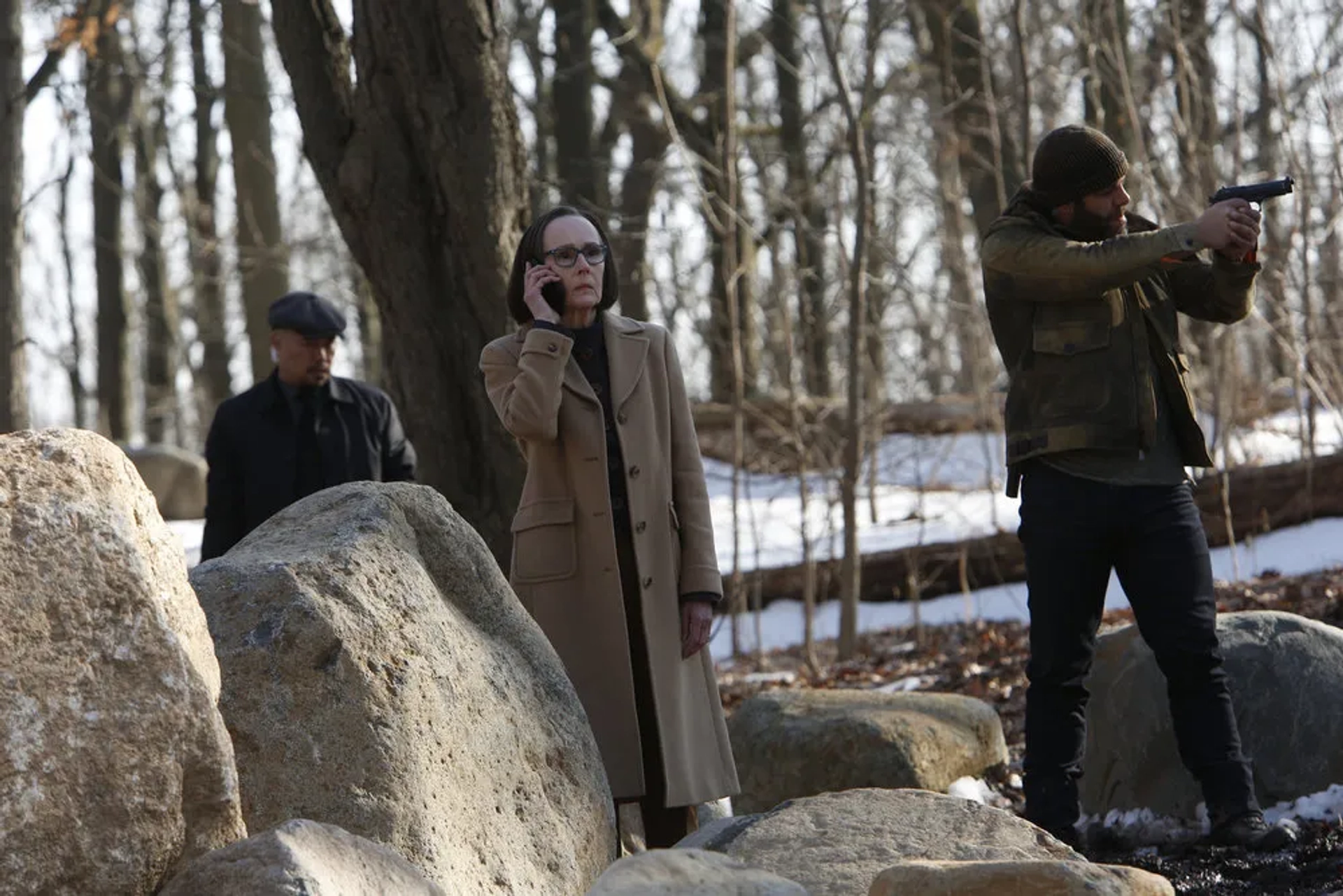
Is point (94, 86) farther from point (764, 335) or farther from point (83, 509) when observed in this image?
point (83, 509)

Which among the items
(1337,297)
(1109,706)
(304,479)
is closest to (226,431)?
(304,479)

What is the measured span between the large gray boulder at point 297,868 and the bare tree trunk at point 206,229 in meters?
16.0

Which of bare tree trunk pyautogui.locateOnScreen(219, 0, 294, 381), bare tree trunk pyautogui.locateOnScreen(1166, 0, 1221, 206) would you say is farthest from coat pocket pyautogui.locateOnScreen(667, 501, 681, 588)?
bare tree trunk pyautogui.locateOnScreen(219, 0, 294, 381)

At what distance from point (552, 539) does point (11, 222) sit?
6201 millimetres

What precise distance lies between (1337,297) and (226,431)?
9088 mm

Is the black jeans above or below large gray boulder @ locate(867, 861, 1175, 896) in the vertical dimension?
above

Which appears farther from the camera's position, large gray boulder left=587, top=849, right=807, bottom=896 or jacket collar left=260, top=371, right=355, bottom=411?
jacket collar left=260, top=371, right=355, bottom=411

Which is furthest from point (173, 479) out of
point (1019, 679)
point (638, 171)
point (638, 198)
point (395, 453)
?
point (395, 453)

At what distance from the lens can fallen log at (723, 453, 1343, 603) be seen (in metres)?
10.5

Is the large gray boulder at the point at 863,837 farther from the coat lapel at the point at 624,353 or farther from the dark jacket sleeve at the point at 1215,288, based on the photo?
the dark jacket sleeve at the point at 1215,288

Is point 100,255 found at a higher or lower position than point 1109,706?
higher

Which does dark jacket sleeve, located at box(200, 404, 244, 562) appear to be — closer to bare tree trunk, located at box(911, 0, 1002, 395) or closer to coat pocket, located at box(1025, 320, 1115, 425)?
coat pocket, located at box(1025, 320, 1115, 425)

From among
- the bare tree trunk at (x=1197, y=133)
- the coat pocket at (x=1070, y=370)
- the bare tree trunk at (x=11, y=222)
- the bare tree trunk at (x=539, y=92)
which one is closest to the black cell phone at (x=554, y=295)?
the coat pocket at (x=1070, y=370)

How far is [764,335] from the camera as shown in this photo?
19781mm
